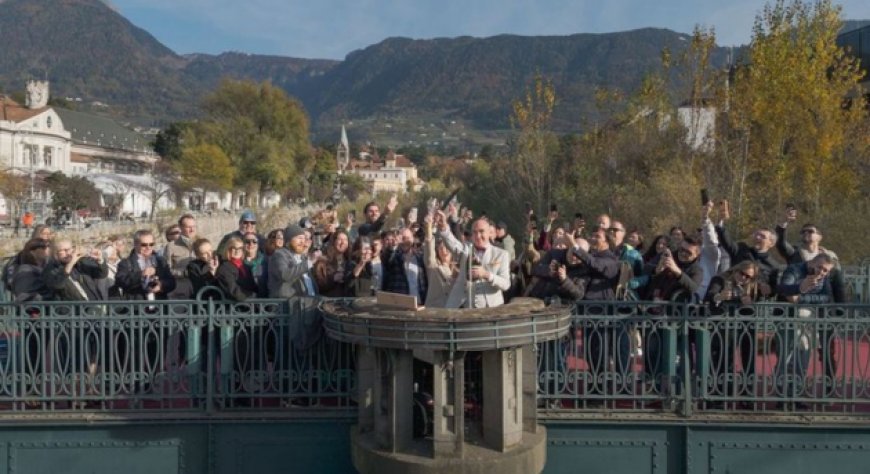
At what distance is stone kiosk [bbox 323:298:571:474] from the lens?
5.54m

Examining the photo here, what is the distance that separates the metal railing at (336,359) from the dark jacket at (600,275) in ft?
1.55

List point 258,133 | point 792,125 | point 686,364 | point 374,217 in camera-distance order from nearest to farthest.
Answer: point 686,364 → point 374,217 → point 792,125 → point 258,133

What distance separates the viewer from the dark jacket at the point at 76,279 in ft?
22.2

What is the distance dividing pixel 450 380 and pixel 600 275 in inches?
85.0

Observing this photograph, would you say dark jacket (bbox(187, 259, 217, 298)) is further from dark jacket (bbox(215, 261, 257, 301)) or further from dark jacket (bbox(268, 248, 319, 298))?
dark jacket (bbox(268, 248, 319, 298))

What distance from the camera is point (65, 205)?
60875 mm

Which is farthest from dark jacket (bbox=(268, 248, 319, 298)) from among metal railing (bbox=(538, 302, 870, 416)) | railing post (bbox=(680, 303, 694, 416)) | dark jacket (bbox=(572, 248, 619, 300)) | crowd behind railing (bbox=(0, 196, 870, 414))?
railing post (bbox=(680, 303, 694, 416))

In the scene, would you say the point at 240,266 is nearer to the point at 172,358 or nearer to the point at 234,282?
the point at 234,282

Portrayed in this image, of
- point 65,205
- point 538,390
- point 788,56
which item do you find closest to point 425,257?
point 538,390

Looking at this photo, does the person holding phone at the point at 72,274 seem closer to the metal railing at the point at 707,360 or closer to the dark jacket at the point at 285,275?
the dark jacket at the point at 285,275

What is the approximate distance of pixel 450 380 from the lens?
19.0ft

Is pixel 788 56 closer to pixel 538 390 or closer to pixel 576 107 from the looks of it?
pixel 538 390

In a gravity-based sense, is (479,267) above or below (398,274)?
above

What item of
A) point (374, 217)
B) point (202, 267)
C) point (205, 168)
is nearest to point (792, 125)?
point (374, 217)
